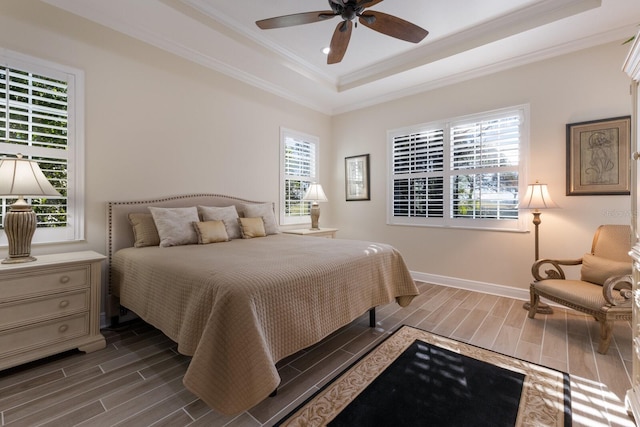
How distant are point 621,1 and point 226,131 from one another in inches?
157

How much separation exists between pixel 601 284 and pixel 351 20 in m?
3.13

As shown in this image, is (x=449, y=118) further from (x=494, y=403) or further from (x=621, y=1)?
(x=494, y=403)

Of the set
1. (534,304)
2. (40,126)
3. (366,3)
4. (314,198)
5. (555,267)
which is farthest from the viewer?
(314,198)

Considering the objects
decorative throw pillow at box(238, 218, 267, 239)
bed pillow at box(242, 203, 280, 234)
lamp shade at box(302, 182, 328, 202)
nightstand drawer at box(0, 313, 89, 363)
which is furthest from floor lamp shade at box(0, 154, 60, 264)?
lamp shade at box(302, 182, 328, 202)

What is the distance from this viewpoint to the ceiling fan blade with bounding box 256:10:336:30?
7.17 feet

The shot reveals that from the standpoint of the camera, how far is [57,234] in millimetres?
2455

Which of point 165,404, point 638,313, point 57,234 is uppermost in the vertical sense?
point 57,234

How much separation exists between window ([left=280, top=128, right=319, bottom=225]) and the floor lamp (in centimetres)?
302

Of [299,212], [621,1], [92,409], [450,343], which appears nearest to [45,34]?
[92,409]

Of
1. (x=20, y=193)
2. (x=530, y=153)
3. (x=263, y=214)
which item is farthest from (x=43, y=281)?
(x=530, y=153)

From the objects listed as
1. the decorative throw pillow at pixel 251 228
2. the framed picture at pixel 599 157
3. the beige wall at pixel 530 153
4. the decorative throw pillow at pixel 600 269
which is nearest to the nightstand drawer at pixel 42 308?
the decorative throw pillow at pixel 251 228

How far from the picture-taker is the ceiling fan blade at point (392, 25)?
2.19 m

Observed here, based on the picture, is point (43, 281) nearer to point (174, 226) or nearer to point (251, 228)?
point (174, 226)

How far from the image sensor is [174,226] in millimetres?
2770
